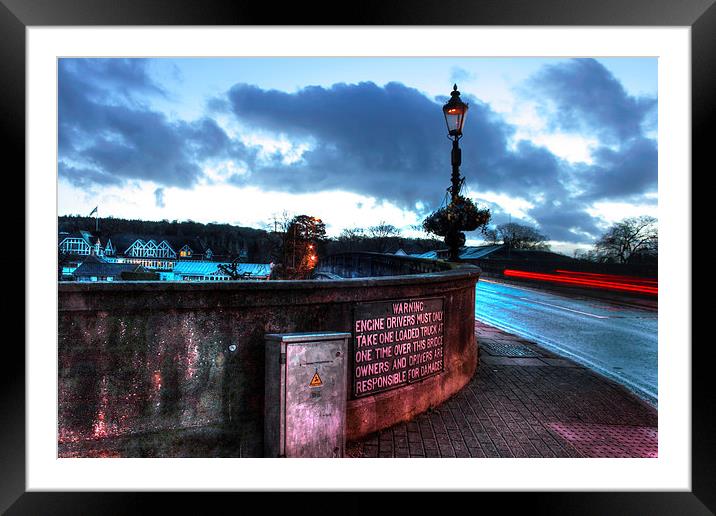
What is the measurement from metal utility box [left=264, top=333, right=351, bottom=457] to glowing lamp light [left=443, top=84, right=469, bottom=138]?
567 centimetres

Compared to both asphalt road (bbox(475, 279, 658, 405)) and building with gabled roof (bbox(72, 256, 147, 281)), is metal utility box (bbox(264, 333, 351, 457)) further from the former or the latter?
building with gabled roof (bbox(72, 256, 147, 281))

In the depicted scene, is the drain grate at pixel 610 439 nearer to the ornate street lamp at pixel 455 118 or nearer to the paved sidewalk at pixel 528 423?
the paved sidewalk at pixel 528 423

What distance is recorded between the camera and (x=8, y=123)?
3309 millimetres

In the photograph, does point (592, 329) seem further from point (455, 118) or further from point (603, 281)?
point (603, 281)

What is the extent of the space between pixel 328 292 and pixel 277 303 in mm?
498

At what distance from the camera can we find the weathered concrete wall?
3.18m

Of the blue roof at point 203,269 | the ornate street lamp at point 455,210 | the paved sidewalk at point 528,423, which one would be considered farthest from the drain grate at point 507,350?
the blue roof at point 203,269

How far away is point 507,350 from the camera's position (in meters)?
7.93

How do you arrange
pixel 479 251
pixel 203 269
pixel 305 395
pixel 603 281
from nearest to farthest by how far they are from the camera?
pixel 305 395, pixel 603 281, pixel 203 269, pixel 479 251

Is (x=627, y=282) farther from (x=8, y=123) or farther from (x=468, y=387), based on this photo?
(x=8, y=123)

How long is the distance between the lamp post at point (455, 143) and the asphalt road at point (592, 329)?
10.1 ft
